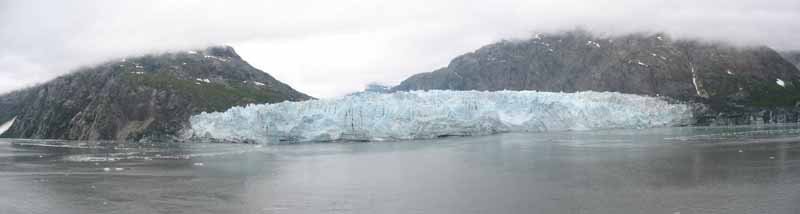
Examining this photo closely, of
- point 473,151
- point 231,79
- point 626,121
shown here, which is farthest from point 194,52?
point 473,151

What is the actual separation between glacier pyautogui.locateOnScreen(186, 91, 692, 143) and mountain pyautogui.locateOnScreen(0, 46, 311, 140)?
18.8 m

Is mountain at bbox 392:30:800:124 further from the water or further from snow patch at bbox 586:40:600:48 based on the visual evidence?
the water

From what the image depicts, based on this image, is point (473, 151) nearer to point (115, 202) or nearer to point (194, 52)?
point (115, 202)

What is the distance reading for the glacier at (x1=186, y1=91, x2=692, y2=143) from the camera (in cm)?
5678

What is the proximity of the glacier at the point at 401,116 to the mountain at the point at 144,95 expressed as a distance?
18.8m

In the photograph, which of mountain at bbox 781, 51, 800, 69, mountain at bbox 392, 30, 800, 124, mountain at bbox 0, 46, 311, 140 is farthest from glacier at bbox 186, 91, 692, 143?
mountain at bbox 781, 51, 800, 69

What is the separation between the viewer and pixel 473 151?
1719 inches

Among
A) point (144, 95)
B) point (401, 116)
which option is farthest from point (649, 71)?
point (401, 116)

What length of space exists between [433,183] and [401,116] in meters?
30.8

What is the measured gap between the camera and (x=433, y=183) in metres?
26.6

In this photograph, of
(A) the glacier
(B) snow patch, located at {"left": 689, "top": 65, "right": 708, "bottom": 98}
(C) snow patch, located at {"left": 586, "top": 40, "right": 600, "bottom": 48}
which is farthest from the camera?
(C) snow patch, located at {"left": 586, "top": 40, "right": 600, "bottom": 48}

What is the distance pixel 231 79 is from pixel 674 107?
6394 centimetres

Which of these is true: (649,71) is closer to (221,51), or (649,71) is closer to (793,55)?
(793,55)

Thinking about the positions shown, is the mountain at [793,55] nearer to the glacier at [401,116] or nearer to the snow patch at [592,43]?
the snow patch at [592,43]
